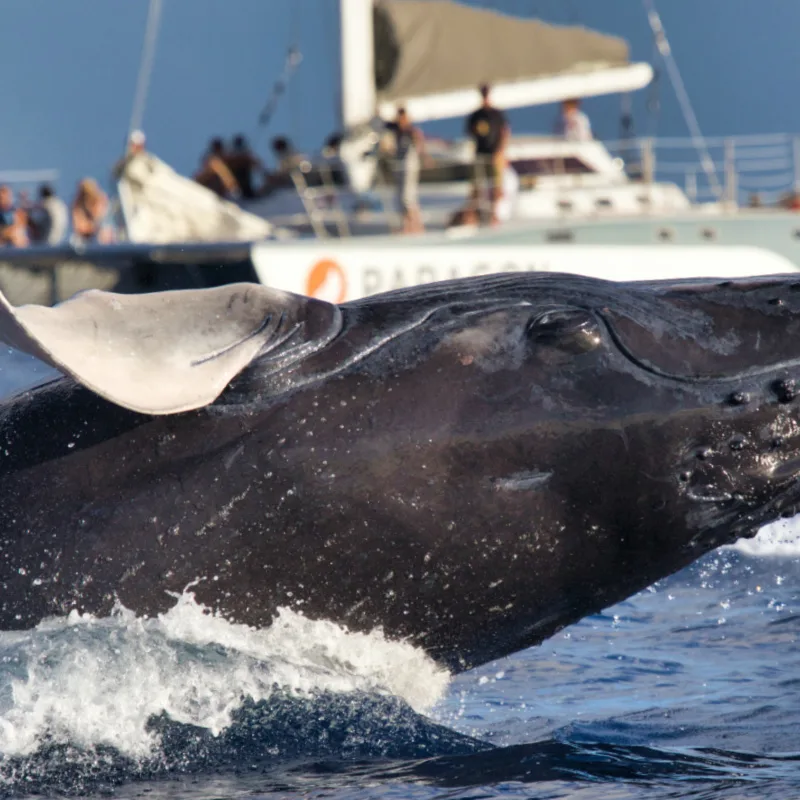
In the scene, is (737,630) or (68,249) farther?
(68,249)

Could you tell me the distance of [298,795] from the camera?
5059mm

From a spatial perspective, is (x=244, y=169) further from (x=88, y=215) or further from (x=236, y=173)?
(x=88, y=215)

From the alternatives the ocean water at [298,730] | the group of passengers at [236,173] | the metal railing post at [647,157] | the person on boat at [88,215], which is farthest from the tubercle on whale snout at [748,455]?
the group of passengers at [236,173]

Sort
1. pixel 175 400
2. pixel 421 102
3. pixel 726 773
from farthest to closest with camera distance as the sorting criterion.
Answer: pixel 421 102, pixel 726 773, pixel 175 400

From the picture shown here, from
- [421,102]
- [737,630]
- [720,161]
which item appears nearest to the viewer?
[737,630]

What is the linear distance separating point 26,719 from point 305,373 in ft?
4.80

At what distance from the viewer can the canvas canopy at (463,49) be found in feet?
97.7

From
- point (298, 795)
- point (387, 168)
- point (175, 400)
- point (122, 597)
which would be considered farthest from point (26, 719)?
point (387, 168)

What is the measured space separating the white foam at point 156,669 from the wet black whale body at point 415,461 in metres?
0.07

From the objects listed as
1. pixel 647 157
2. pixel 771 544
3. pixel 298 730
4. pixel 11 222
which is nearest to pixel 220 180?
pixel 11 222

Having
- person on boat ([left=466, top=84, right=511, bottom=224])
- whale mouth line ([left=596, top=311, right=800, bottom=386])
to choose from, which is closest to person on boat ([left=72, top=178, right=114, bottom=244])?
person on boat ([left=466, top=84, right=511, bottom=224])

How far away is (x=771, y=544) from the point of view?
1028cm

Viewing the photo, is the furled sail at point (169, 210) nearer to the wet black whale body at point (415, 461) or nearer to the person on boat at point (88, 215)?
the person on boat at point (88, 215)

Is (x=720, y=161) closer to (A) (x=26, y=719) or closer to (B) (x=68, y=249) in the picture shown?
(B) (x=68, y=249)
